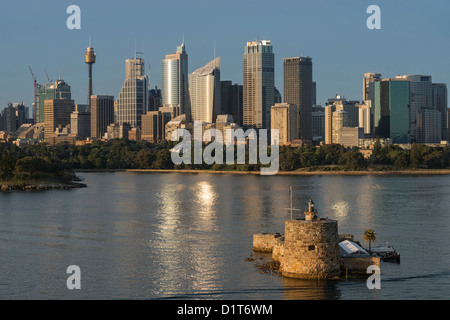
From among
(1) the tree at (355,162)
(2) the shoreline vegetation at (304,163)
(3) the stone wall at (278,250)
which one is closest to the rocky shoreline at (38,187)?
(2) the shoreline vegetation at (304,163)

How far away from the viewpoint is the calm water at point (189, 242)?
37.1m

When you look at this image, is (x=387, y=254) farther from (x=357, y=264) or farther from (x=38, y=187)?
(x=38, y=187)

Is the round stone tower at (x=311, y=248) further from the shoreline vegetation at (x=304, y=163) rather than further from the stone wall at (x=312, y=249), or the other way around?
the shoreline vegetation at (x=304, y=163)

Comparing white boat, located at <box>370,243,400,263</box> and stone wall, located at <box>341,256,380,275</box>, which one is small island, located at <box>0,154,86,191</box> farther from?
stone wall, located at <box>341,256,380,275</box>

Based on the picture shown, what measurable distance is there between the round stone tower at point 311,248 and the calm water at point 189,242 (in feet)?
2.02

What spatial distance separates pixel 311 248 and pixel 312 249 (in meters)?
0.08

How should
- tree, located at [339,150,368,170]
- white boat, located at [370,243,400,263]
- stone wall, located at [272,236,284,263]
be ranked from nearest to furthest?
stone wall, located at [272,236,284,263] → white boat, located at [370,243,400,263] → tree, located at [339,150,368,170]

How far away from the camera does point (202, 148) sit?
643 ft

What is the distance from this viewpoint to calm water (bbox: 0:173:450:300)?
37094mm

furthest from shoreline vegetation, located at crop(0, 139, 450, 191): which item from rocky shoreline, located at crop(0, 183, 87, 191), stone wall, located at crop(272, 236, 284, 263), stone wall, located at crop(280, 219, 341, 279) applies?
stone wall, located at crop(280, 219, 341, 279)

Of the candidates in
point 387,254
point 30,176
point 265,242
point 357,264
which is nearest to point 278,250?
point 265,242
